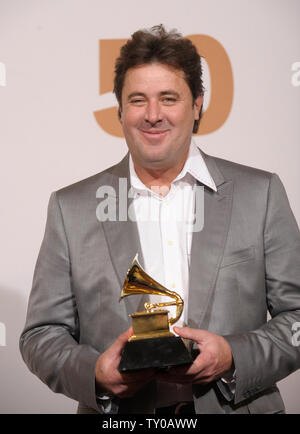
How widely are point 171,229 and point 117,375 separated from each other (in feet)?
1.98

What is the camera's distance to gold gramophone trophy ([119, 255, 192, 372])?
161 cm

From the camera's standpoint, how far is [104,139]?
2703 millimetres

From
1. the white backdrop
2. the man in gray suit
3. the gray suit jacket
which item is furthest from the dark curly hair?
the white backdrop

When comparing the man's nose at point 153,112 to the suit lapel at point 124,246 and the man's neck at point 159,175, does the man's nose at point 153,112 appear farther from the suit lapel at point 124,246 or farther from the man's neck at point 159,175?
the suit lapel at point 124,246

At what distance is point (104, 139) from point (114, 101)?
0.20 metres

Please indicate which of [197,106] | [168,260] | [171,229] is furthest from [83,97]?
[168,260]

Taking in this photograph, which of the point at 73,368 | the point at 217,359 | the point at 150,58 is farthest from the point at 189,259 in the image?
the point at 150,58

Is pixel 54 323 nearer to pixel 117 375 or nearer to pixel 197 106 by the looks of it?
pixel 117 375

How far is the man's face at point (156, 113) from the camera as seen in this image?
79.1 inches

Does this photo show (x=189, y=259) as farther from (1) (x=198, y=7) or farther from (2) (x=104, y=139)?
(1) (x=198, y=7)

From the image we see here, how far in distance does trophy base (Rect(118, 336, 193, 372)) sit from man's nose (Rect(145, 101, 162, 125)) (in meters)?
0.81

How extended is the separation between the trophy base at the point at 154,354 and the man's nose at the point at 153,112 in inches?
31.8

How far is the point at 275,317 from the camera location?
1.98m

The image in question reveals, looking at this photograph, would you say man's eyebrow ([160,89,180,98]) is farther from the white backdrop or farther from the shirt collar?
the white backdrop
